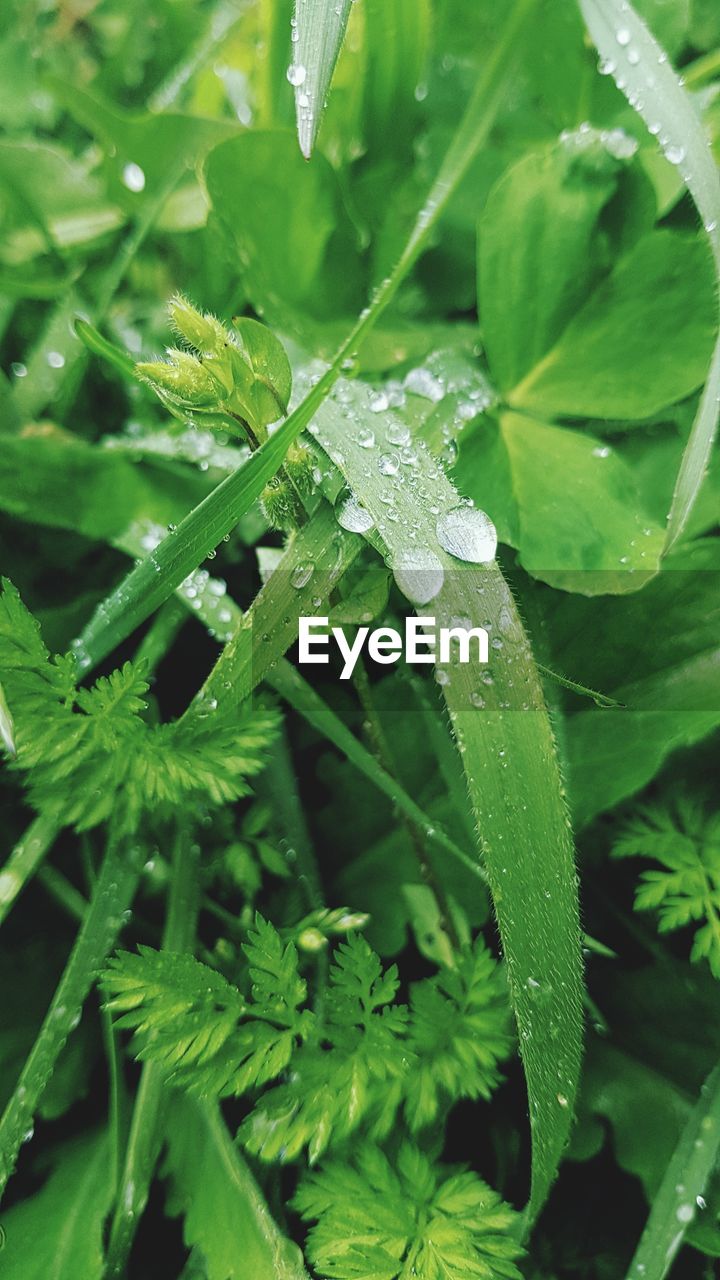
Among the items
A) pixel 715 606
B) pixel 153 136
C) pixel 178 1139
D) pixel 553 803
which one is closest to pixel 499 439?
pixel 715 606

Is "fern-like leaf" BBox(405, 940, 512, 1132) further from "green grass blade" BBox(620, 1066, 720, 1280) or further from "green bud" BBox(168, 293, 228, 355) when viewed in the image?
"green bud" BBox(168, 293, 228, 355)

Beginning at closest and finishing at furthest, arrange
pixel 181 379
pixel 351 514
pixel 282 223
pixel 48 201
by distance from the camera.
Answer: pixel 181 379 → pixel 351 514 → pixel 282 223 → pixel 48 201

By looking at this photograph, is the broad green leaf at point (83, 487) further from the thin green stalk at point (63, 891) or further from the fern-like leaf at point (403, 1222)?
the fern-like leaf at point (403, 1222)

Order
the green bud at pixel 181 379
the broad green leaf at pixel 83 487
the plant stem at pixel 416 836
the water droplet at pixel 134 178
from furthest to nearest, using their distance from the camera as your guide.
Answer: the water droplet at pixel 134 178 < the broad green leaf at pixel 83 487 < the plant stem at pixel 416 836 < the green bud at pixel 181 379

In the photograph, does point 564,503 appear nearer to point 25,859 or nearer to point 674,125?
point 674,125

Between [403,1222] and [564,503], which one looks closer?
[403,1222]

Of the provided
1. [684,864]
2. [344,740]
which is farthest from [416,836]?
[684,864]

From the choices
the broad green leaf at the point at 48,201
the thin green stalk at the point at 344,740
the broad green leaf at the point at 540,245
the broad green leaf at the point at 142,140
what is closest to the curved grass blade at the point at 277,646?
the thin green stalk at the point at 344,740
